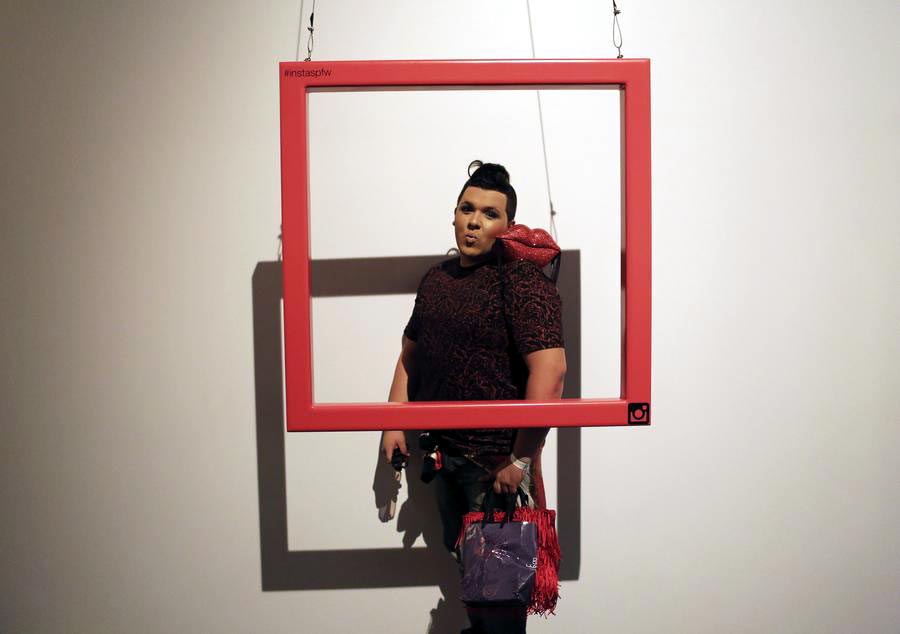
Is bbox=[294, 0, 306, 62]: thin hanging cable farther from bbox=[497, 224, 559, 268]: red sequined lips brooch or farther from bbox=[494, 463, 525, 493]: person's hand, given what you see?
bbox=[494, 463, 525, 493]: person's hand

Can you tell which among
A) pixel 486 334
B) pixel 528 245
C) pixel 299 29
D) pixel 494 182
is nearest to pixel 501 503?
pixel 486 334

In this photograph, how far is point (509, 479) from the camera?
1166mm

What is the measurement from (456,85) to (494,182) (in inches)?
8.0

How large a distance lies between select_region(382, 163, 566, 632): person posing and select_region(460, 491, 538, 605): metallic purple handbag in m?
0.06

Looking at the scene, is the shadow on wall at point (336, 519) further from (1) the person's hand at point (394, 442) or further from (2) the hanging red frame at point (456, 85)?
(2) the hanging red frame at point (456, 85)

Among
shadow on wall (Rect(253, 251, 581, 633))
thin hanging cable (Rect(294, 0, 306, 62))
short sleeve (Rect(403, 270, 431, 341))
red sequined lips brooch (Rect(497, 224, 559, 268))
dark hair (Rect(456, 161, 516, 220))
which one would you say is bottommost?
shadow on wall (Rect(253, 251, 581, 633))

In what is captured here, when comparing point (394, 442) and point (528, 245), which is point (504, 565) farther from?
point (528, 245)

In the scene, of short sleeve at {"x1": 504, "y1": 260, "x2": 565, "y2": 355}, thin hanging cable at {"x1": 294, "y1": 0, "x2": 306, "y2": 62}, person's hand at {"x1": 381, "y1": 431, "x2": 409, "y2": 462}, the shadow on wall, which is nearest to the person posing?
Result: short sleeve at {"x1": 504, "y1": 260, "x2": 565, "y2": 355}

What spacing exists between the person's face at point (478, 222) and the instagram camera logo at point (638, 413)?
425mm

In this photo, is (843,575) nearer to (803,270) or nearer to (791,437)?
(791,437)

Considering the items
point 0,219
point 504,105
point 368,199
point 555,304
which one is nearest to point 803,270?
point 555,304

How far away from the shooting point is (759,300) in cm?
140

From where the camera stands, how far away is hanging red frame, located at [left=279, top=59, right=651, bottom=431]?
3.61 feet

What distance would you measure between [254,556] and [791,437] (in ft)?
4.48
